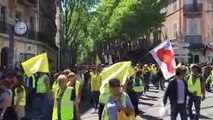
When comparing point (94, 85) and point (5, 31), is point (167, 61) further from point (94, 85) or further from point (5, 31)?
point (5, 31)

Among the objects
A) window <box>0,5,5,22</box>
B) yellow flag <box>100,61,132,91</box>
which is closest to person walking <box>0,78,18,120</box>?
yellow flag <box>100,61,132,91</box>

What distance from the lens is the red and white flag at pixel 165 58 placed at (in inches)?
543

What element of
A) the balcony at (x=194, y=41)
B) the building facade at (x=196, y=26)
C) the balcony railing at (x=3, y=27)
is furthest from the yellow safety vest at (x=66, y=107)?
the balcony at (x=194, y=41)

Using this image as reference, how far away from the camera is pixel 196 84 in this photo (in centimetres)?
1435

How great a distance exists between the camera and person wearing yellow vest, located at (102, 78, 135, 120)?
7.02 metres

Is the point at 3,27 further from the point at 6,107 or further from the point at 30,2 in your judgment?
the point at 6,107

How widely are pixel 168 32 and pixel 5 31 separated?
102ft

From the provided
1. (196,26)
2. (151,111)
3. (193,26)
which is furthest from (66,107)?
(196,26)

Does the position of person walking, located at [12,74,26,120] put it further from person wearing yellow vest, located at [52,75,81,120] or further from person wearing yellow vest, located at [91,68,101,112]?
person wearing yellow vest, located at [91,68,101,112]

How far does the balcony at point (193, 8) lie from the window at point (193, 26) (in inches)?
28.9

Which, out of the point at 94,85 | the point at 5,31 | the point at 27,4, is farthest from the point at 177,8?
the point at 94,85

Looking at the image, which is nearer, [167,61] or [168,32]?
[167,61]

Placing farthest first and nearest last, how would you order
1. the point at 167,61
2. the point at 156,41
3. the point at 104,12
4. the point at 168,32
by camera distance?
the point at 156,41, the point at 168,32, the point at 104,12, the point at 167,61

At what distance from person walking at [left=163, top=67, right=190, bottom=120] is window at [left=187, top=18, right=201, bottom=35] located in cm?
4516
